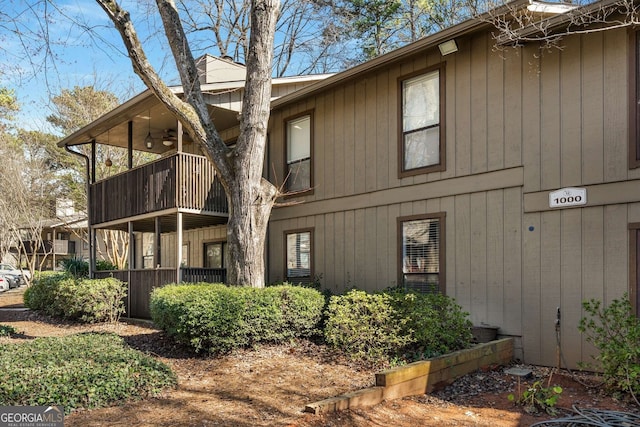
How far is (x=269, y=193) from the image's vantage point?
9.14 meters

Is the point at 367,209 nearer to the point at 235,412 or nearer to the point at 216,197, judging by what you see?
the point at 216,197

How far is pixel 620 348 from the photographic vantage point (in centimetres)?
571

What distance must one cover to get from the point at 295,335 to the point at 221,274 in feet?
15.1

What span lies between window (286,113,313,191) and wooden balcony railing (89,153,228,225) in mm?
1772

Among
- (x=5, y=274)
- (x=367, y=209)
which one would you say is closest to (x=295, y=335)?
(x=367, y=209)

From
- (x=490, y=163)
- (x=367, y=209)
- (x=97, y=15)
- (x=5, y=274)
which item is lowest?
(x=5, y=274)

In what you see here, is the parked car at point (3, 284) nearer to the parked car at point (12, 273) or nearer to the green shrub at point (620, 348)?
the parked car at point (12, 273)

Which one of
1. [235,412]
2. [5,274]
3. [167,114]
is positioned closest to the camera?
[235,412]

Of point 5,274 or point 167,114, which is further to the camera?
point 5,274

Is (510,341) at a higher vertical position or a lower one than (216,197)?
lower

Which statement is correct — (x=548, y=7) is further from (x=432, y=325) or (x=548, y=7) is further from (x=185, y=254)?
(x=185, y=254)

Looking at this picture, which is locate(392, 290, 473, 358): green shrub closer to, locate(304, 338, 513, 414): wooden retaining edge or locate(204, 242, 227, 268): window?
locate(304, 338, 513, 414): wooden retaining edge

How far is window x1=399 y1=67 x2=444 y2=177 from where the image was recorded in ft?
29.9

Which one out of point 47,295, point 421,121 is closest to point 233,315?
point 421,121
